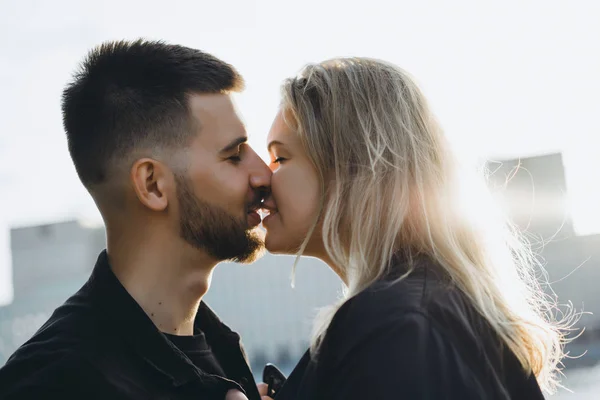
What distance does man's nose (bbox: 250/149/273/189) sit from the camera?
2.88 meters

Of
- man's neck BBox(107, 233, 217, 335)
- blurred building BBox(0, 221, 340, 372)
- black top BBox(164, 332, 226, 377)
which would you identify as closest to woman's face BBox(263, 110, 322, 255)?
man's neck BBox(107, 233, 217, 335)

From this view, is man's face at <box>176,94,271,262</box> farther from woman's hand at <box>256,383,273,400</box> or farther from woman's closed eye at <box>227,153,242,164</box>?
woman's hand at <box>256,383,273,400</box>

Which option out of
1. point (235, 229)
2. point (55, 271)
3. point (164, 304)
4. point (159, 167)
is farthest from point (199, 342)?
point (55, 271)

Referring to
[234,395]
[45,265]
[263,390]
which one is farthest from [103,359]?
[45,265]

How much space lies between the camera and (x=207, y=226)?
2.86m

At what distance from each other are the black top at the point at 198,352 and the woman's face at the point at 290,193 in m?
0.41

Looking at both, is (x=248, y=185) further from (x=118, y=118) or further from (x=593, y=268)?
(x=593, y=268)

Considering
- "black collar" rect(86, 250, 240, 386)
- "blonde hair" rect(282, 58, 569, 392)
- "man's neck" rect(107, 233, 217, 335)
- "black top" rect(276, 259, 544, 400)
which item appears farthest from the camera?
"man's neck" rect(107, 233, 217, 335)

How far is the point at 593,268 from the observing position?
38.4m

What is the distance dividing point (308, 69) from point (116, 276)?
2.98 ft

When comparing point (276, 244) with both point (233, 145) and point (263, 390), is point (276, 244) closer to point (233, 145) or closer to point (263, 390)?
point (233, 145)

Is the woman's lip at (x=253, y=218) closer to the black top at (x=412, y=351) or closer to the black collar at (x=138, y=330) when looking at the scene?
the black collar at (x=138, y=330)

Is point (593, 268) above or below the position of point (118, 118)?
below

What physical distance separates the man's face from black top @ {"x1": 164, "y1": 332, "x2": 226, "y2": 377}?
298 millimetres
